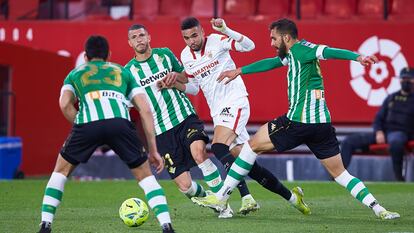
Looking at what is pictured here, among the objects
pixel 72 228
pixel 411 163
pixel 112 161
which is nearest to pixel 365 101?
pixel 411 163

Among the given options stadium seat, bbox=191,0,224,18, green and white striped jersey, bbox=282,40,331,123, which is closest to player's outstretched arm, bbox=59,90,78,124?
green and white striped jersey, bbox=282,40,331,123

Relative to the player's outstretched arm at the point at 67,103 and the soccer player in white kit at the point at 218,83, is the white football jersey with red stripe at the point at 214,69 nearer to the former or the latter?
the soccer player in white kit at the point at 218,83

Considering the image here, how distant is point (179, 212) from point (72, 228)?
1934 millimetres

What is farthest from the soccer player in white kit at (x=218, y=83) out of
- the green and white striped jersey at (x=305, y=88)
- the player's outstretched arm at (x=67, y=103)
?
the player's outstretched arm at (x=67, y=103)

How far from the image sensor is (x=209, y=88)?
11.2 meters

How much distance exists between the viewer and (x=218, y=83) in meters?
11.0

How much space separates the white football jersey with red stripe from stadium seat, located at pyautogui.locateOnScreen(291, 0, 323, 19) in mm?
8350

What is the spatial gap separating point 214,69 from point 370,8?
878 cm

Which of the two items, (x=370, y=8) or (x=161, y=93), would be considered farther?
(x=370, y=8)

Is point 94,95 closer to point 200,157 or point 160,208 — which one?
point 160,208

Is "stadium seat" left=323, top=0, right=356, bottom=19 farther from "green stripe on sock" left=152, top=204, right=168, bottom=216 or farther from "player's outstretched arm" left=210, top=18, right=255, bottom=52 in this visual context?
"green stripe on sock" left=152, top=204, right=168, bottom=216

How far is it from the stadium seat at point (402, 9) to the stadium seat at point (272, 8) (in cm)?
197

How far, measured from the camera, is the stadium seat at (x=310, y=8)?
63.5 ft

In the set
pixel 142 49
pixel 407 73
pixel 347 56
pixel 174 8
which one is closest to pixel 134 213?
pixel 142 49
